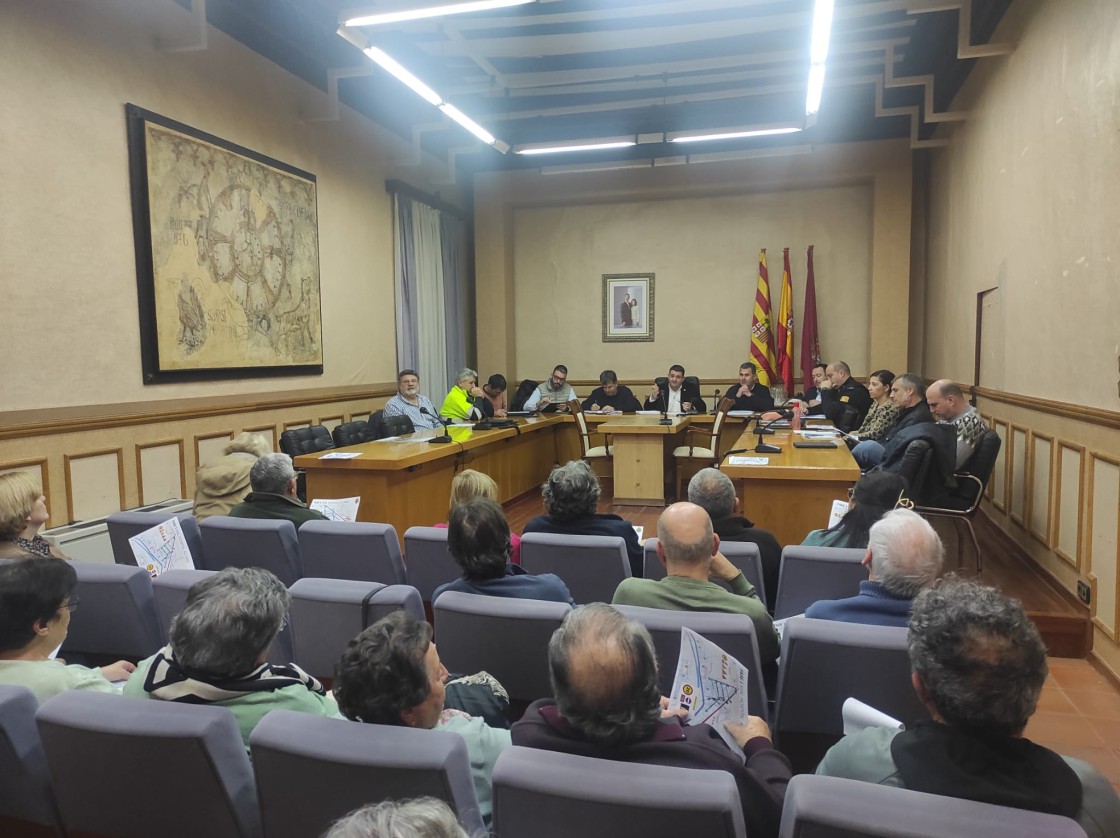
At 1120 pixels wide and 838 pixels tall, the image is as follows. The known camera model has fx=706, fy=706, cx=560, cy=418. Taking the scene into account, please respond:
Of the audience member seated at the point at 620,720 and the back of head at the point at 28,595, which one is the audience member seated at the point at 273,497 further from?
the audience member seated at the point at 620,720

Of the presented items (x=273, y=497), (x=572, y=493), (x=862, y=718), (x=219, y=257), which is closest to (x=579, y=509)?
(x=572, y=493)

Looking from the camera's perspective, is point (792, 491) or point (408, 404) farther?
point (408, 404)

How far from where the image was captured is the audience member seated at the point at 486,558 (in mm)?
2057

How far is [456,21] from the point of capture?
5.43 metres

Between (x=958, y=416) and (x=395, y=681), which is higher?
(x=958, y=416)

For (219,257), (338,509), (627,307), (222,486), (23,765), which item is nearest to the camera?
(23,765)

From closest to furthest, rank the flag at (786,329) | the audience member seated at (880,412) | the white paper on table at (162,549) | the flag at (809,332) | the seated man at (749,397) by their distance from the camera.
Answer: the white paper on table at (162,549), the audience member seated at (880,412), the seated man at (749,397), the flag at (809,332), the flag at (786,329)

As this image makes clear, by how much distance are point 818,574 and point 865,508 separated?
1.53ft

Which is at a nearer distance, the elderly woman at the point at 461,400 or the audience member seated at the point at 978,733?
the audience member seated at the point at 978,733

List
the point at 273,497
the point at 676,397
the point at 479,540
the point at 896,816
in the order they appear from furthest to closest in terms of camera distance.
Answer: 1. the point at 676,397
2. the point at 273,497
3. the point at 479,540
4. the point at 896,816

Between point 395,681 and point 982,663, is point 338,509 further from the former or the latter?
point 982,663

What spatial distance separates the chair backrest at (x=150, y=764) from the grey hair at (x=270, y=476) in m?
1.88

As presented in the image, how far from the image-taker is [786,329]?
880 centimetres

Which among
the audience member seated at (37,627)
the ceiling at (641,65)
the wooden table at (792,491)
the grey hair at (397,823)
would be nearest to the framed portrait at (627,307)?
the ceiling at (641,65)
